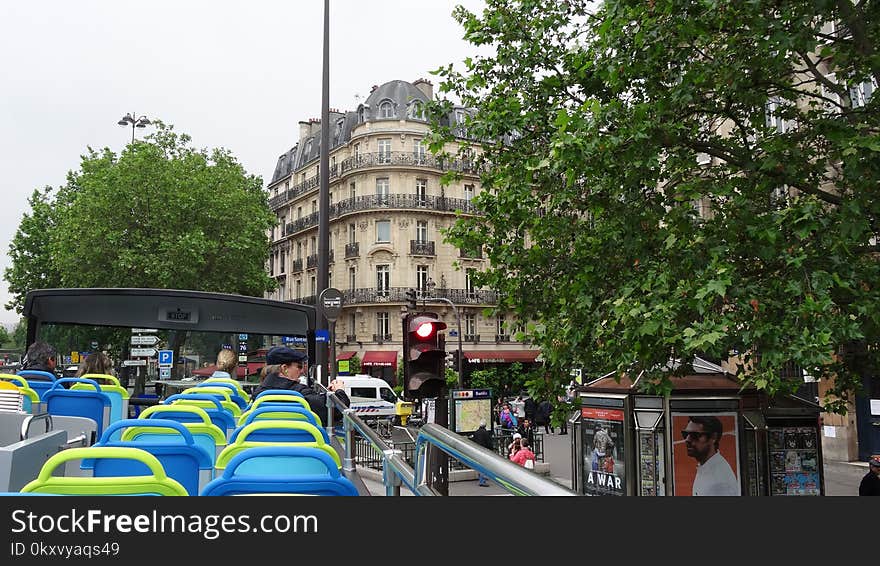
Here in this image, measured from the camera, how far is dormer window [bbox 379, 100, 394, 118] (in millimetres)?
52938

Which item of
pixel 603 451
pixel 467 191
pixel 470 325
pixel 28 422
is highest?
pixel 467 191

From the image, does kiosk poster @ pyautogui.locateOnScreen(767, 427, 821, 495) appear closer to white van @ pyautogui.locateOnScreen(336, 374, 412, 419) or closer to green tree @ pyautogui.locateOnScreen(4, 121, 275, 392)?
white van @ pyautogui.locateOnScreen(336, 374, 412, 419)

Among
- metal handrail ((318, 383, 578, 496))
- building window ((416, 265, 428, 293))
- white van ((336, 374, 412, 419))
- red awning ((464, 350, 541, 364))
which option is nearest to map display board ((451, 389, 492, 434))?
white van ((336, 374, 412, 419))

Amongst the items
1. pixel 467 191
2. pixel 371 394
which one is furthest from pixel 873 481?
pixel 467 191

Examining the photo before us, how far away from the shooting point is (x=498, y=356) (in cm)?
4903

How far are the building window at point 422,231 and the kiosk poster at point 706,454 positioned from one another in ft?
131

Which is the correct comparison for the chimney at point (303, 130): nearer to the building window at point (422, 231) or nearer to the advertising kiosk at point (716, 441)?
the building window at point (422, 231)

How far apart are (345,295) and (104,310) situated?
38.3 metres

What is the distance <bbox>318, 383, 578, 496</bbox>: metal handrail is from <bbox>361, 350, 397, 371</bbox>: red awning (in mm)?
42452

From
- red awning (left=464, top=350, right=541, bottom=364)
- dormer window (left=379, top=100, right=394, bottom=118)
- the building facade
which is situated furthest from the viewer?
dormer window (left=379, top=100, right=394, bottom=118)

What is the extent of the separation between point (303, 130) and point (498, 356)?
28.5 meters

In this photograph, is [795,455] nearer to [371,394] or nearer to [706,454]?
[706,454]
